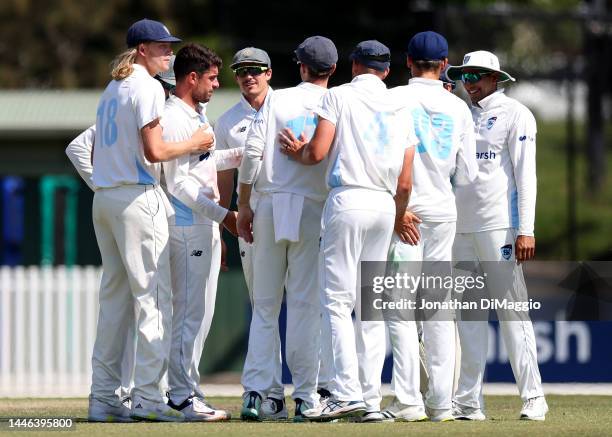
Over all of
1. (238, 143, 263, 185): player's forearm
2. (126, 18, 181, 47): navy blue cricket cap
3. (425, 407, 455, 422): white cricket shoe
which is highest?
(126, 18, 181, 47): navy blue cricket cap

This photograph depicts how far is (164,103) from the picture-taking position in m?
8.98

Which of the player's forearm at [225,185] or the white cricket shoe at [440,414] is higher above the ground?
the player's forearm at [225,185]

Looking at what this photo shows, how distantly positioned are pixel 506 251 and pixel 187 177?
2.18 metres

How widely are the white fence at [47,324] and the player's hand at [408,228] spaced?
7.26 metres

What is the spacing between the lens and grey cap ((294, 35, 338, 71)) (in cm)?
883

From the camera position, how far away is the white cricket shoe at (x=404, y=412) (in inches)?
341

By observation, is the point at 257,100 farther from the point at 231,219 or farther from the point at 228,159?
the point at 231,219

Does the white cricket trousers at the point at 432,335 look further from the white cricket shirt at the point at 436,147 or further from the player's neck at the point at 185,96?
the player's neck at the point at 185,96

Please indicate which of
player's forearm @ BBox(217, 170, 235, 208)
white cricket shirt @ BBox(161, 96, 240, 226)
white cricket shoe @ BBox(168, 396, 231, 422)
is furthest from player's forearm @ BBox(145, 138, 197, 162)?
white cricket shoe @ BBox(168, 396, 231, 422)

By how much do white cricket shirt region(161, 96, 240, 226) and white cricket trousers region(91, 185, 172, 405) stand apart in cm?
27

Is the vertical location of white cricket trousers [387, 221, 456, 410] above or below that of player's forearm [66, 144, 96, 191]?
below

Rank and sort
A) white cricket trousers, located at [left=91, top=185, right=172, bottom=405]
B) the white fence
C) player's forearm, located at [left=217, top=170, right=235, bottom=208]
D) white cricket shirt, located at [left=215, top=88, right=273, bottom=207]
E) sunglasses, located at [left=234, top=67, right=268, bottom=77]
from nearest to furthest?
white cricket trousers, located at [left=91, top=185, right=172, bottom=405], sunglasses, located at [left=234, top=67, right=268, bottom=77], player's forearm, located at [left=217, top=170, right=235, bottom=208], white cricket shirt, located at [left=215, top=88, right=273, bottom=207], the white fence

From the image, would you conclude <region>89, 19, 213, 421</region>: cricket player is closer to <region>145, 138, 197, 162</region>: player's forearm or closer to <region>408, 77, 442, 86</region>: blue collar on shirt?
Answer: <region>145, 138, 197, 162</region>: player's forearm

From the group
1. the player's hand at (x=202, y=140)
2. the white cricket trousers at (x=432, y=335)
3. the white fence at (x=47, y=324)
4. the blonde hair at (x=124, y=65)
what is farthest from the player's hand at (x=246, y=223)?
the white fence at (x=47, y=324)
